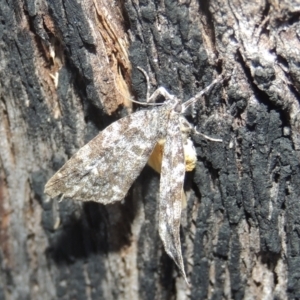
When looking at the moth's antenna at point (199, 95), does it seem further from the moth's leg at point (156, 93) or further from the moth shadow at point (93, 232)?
Answer: the moth shadow at point (93, 232)

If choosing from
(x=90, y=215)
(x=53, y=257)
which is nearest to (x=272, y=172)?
(x=90, y=215)

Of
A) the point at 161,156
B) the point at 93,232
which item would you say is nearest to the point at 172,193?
the point at 161,156

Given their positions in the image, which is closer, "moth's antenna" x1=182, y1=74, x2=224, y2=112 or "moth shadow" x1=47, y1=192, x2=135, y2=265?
"moth's antenna" x1=182, y1=74, x2=224, y2=112

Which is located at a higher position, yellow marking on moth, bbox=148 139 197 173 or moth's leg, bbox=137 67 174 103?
moth's leg, bbox=137 67 174 103

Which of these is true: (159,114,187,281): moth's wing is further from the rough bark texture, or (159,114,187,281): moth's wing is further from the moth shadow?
the moth shadow

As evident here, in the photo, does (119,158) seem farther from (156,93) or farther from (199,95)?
(199,95)

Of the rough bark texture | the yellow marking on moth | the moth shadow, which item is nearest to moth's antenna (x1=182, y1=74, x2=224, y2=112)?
the rough bark texture
